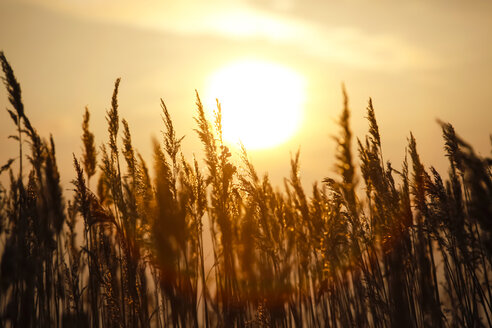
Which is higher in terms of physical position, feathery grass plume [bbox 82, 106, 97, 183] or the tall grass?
feathery grass plume [bbox 82, 106, 97, 183]

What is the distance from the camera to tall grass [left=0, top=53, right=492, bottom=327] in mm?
3801

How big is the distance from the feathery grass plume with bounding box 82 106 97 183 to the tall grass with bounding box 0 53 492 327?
16 millimetres

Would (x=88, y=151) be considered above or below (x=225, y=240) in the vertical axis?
above

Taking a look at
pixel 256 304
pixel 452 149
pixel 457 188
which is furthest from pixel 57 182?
pixel 452 149

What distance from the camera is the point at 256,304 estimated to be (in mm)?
4816

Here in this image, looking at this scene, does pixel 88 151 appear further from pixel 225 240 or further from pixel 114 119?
pixel 225 240

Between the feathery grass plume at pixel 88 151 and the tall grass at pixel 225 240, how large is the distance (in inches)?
0.6

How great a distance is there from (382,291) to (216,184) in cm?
213

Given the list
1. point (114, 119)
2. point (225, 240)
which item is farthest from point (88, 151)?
point (225, 240)

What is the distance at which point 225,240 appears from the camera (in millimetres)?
4418

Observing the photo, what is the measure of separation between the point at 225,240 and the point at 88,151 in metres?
2.09

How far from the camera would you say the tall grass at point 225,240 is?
3801mm

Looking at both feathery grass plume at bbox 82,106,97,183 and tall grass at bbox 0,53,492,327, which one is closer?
tall grass at bbox 0,53,492,327

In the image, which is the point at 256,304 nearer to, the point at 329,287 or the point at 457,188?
the point at 329,287
